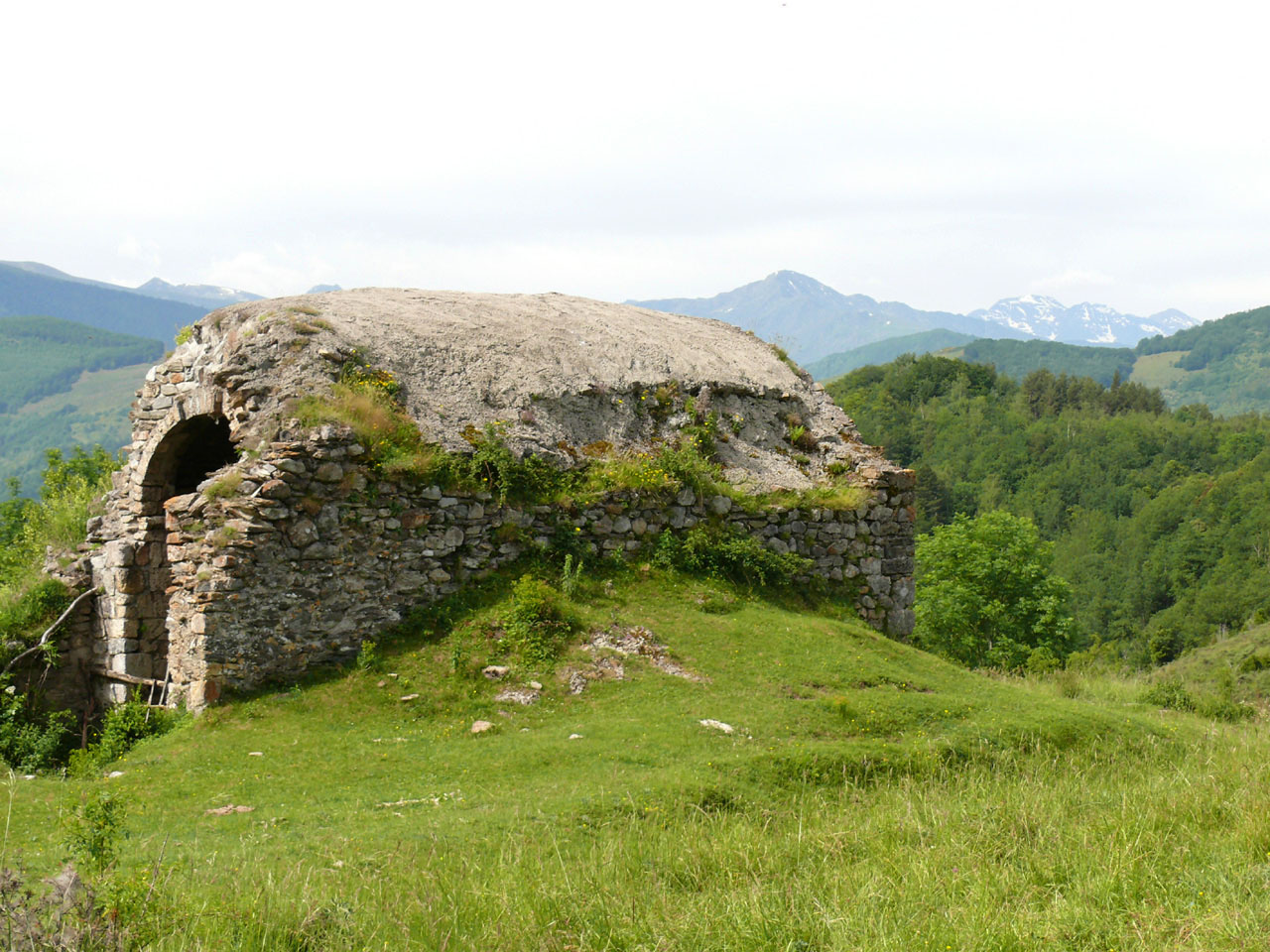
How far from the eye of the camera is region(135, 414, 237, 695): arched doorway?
12336 mm

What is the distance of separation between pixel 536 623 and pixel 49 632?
239 inches

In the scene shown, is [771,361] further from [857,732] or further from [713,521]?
[857,732]

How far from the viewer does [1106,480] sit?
301 feet

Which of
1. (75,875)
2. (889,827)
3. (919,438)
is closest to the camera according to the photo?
(75,875)

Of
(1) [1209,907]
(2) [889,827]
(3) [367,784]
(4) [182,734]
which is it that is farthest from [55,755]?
(1) [1209,907]

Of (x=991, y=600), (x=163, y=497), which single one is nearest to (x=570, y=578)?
(x=163, y=497)

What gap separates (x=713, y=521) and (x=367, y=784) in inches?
246

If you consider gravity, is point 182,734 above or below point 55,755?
above

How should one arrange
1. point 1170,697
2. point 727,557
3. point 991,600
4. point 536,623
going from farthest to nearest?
point 991,600
point 1170,697
point 727,557
point 536,623

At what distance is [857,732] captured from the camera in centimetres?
973

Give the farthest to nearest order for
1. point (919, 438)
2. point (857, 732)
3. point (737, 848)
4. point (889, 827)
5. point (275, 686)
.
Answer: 1. point (919, 438)
2. point (275, 686)
3. point (857, 732)
4. point (889, 827)
5. point (737, 848)

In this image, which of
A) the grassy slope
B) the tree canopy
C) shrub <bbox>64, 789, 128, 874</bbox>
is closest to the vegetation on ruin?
shrub <bbox>64, 789, 128, 874</bbox>

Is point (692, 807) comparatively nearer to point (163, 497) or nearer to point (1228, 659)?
point (163, 497)

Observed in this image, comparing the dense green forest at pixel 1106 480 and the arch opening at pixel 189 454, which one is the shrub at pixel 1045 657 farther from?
the dense green forest at pixel 1106 480
